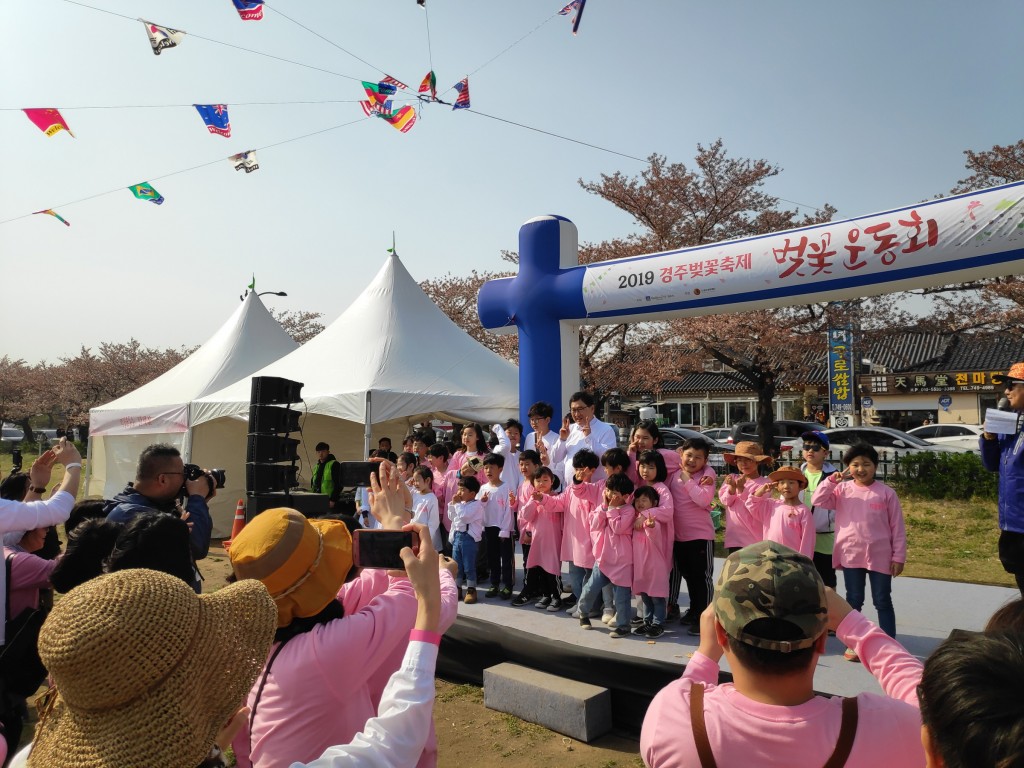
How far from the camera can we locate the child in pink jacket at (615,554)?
4.69 m

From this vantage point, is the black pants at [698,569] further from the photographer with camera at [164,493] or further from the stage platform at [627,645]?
the photographer with camera at [164,493]

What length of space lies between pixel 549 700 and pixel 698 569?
1744mm

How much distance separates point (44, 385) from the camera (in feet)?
108

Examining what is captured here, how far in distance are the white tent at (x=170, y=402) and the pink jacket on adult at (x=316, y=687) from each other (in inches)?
368

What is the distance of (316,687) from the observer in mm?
1568

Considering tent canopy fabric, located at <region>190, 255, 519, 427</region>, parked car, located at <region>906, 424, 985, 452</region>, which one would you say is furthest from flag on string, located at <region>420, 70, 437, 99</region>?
parked car, located at <region>906, 424, 985, 452</region>

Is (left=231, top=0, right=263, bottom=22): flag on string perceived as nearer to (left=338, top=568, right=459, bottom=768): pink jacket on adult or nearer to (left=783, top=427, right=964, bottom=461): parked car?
(left=338, top=568, right=459, bottom=768): pink jacket on adult

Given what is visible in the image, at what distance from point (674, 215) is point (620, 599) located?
13.7m

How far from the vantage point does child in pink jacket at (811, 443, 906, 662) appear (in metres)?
4.21

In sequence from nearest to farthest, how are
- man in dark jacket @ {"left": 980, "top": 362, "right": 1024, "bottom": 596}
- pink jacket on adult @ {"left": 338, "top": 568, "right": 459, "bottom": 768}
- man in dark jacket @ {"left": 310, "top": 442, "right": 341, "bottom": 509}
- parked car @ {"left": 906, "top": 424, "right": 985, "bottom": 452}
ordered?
1. pink jacket on adult @ {"left": 338, "top": 568, "right": 459, "bottom": 768}
2. man in dark jacket @ {"left": 980, "top": 362, "right": 1024, "bottom": 596}
3. man in dark jacket @ {"left": 310, "top": 442, "right": 341, "bottom": 509}
4. parked car @ {"left": 906, "top": 424, "right": 985, "bottom": 452}

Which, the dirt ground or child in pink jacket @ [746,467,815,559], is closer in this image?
the dirt ground

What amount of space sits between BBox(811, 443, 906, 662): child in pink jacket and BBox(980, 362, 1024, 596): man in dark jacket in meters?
0.53

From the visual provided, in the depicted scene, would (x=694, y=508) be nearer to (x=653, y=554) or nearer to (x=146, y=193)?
(x=653, y=554)

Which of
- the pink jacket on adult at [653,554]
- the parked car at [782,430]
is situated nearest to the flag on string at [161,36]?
the pink jacket on adult at [653,554]
